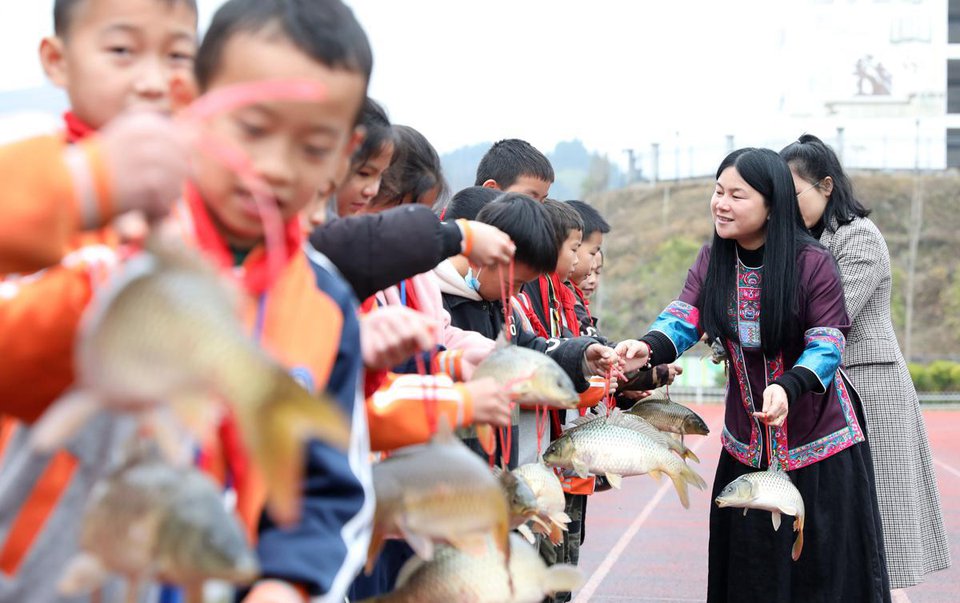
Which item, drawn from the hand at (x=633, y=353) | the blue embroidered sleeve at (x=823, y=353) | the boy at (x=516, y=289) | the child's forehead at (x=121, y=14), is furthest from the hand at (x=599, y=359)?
the child's forehead at (x=121, y=14)

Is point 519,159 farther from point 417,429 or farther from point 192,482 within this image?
point 192,482

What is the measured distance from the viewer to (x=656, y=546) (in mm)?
9156

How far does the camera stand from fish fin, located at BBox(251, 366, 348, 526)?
1244 millimetres

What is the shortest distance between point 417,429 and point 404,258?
1.23 ft

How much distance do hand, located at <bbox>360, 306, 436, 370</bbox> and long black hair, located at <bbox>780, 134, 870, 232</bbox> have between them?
Answer: 11.3 ft

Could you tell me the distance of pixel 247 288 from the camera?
1.73m

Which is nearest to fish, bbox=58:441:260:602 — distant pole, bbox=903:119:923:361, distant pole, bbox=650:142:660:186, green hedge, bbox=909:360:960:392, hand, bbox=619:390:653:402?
hand, bbox=619:390:653:402

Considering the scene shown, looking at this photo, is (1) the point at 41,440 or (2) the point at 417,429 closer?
(1) the point at 41,440

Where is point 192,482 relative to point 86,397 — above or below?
below

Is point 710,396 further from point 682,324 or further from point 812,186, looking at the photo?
point 682,324

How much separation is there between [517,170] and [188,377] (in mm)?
4421

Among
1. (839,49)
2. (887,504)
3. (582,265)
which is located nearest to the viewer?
(887,504)

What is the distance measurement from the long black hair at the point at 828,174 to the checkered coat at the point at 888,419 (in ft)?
0.40

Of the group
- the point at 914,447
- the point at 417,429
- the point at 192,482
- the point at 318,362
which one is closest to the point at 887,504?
the point at 914,447
